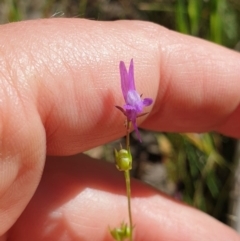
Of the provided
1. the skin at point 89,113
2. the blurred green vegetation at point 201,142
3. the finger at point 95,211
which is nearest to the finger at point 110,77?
the skin at point 89,113

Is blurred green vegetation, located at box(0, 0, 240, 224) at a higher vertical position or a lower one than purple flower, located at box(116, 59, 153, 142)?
lower

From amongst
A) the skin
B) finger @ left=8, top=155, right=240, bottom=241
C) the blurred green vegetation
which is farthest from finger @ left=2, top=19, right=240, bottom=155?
the blurred green vegetation

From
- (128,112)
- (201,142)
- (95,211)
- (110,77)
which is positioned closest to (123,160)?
(128,112)

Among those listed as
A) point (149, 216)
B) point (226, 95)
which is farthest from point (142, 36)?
point (149, 216)

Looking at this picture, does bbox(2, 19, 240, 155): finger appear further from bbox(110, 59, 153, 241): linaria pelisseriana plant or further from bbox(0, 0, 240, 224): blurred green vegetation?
bbox(0, 0, 240, 224): blurred green vegetation

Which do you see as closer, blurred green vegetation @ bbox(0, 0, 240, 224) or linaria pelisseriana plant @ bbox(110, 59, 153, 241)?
linaria pelisseriana plant @ bbox(110, 59, 153, 241)

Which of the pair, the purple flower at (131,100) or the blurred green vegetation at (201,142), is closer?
the purple flower at (131,100)

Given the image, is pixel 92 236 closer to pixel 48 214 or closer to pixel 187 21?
pixel 48 214

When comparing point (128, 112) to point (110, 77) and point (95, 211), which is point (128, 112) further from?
point (95, 211)

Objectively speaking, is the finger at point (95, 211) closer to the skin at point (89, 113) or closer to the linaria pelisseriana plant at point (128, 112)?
the skin at point (89, 113)
